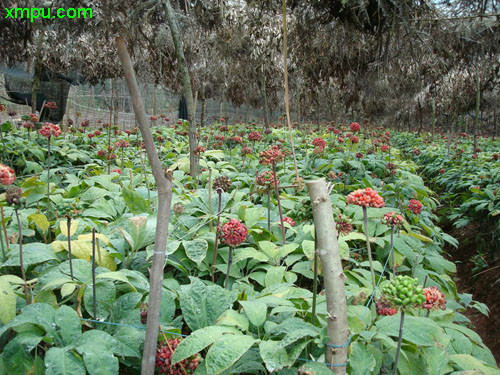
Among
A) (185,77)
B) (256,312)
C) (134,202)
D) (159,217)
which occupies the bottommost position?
(256,312)

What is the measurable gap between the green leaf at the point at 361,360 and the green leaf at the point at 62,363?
2.40ft

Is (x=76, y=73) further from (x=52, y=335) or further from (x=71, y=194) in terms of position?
(x=52, y=335)

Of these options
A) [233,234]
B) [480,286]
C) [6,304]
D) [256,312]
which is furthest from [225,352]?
[480,286]

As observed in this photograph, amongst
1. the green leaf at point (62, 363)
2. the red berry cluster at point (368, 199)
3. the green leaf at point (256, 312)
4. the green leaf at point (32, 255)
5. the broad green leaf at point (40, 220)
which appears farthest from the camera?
the broad green leaf at point (40, 220)

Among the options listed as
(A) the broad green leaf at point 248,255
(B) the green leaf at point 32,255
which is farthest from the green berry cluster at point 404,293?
(B) the green leaf at point 32,255

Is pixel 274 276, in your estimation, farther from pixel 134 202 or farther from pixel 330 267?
pixel 134 202

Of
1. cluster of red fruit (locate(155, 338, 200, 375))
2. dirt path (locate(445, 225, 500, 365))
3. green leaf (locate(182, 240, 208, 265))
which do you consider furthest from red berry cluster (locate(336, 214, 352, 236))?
dirt path (locate(445, 225, 500, 365))

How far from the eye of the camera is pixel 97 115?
43.6 ft

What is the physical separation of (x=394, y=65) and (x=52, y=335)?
3.58 meters

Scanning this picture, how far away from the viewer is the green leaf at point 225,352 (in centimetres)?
99

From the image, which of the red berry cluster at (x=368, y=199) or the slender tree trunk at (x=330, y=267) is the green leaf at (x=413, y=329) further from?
the red berry cluster at (x=368, y=199)

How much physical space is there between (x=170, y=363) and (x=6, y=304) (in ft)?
1.68

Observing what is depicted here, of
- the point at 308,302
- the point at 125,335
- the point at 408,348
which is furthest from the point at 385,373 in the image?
the point at 125,335

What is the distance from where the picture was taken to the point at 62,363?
1.00m
